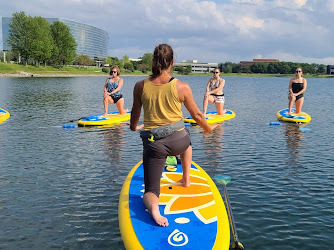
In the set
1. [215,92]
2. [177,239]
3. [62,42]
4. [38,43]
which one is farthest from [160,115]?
[62,42]

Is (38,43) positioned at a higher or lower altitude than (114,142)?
higher

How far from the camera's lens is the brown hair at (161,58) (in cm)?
485

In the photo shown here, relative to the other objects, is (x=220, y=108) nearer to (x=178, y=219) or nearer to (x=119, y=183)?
(x=119, y=183)

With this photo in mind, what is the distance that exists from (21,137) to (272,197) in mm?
10936

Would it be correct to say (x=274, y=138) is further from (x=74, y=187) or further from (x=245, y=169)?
(x=74, y=187)

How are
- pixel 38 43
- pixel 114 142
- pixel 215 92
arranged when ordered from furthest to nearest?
1. pixel 38 43
2. pixel 215 92
3. pixel 114 142

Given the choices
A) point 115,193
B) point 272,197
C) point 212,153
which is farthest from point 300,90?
point 115,193

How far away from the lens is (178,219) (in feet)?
16.6

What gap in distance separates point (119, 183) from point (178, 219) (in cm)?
351

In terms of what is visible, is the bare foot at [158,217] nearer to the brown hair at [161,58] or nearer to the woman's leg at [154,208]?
the woman's leg at [154,208]

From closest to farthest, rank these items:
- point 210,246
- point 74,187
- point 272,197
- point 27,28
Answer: point 210,246 → point 272,197 → point 74,187 → point 27,28

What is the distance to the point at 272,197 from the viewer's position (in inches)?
296

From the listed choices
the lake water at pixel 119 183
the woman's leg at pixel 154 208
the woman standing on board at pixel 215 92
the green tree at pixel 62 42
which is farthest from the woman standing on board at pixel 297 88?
the green tree at pixel 62 42

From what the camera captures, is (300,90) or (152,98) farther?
(300,90)
